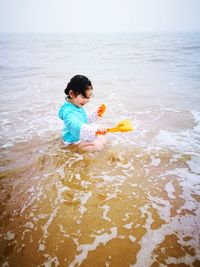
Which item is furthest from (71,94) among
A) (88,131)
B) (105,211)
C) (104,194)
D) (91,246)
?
(91,246)

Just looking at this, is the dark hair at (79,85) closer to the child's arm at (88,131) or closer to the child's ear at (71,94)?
the child's ear at (71,94)

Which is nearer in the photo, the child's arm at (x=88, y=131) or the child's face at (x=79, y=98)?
the child's arm at (x=88, y=131)

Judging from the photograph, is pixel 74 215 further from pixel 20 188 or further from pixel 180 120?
pixel 180 120

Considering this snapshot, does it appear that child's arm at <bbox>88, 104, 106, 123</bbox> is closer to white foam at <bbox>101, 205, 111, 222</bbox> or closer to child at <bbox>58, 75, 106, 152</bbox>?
child at <bbox>58, 75, 106, 152</bbox>

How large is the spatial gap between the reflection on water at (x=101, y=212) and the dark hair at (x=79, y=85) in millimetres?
972

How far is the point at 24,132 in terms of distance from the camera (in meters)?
4.22

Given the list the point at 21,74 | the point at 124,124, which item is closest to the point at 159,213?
the point at 124,124

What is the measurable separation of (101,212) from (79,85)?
1769 mm

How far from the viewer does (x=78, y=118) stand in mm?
3363

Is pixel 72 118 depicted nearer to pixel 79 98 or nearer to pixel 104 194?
pixel 79 98

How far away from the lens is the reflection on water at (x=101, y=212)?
1772 mm

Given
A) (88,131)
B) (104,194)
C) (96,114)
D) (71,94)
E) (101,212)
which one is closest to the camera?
(101,212)

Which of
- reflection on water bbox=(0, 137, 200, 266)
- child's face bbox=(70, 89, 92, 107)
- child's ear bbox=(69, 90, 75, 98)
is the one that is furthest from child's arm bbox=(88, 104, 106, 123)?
reflection on water bbox=(0, 137, 200, 266)

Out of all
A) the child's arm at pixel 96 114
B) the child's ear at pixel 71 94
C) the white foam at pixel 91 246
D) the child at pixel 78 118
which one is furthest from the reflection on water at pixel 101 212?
the child's ear at pixel 71 94
